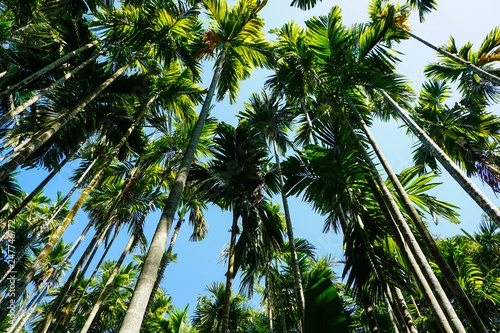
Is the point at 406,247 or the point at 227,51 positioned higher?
the point at 227,51

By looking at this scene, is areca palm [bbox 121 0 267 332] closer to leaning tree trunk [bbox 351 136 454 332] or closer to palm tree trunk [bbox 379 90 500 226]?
leaning tree trunk [bbox 351 136 454 332]

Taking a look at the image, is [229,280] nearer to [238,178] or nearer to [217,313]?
[238,178]

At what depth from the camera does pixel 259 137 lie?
6859mm

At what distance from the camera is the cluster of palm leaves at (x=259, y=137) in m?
3.41

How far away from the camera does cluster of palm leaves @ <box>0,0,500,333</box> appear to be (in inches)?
134

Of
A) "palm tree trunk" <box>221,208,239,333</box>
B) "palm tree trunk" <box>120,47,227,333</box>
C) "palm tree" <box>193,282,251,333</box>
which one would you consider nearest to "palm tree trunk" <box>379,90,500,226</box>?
"palm tree trunk" <box>120,47,227,333</box>

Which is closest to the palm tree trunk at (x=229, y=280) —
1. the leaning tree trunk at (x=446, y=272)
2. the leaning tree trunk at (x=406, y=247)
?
the leaning tree trunk at (x=406, y=247)

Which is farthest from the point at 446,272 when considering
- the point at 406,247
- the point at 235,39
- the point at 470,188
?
the point at 235,39

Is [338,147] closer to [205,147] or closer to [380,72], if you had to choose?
[380,72]

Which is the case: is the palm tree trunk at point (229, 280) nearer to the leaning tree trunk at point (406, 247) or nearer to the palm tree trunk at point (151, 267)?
the palm tree trunk at point (151, 267)

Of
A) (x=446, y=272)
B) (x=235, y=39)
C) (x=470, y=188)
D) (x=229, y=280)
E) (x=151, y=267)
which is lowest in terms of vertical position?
(x=151, y=267)

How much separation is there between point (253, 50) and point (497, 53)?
681 centimetres

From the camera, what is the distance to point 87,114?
584cm

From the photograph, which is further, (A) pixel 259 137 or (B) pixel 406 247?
(A) pixel 259 137
